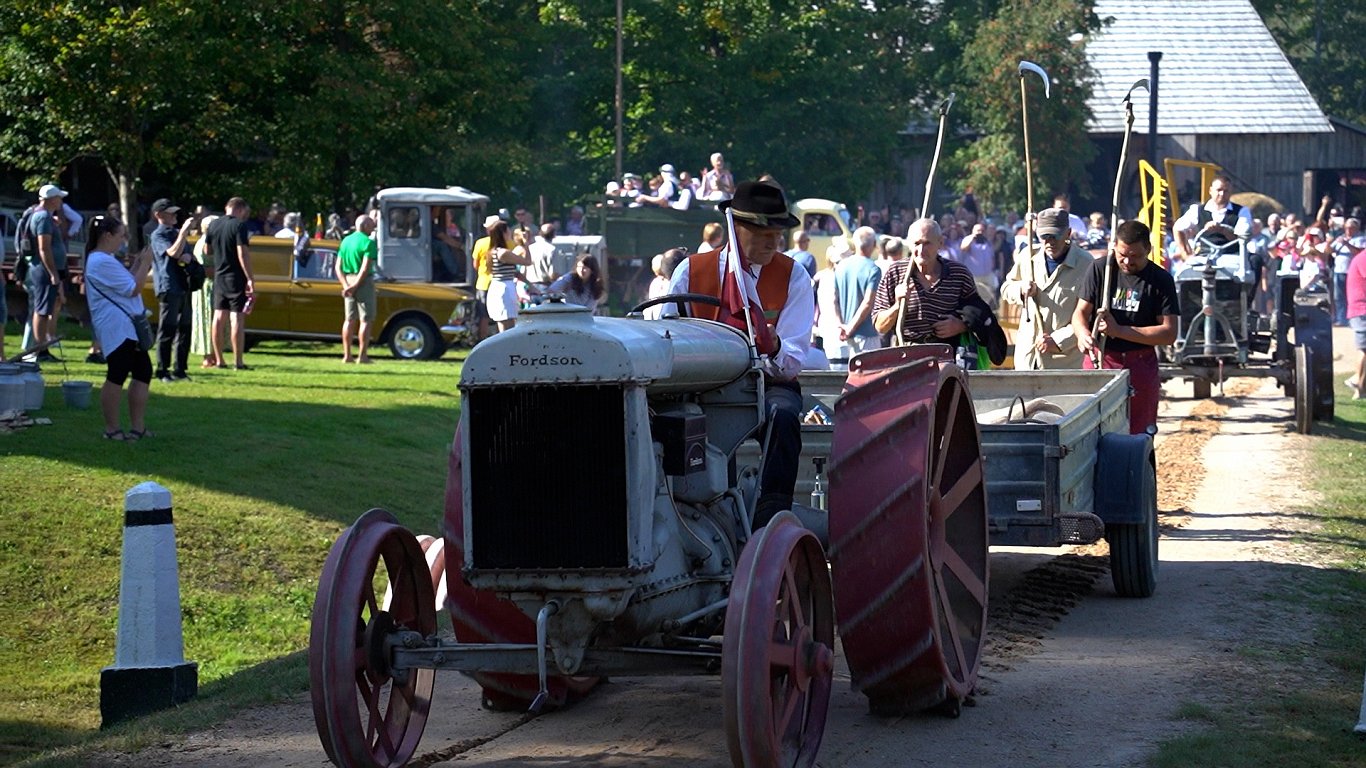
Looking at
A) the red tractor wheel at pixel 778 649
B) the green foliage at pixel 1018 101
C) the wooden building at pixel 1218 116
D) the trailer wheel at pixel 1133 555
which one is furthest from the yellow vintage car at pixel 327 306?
the wooden building at pixel 1218 116

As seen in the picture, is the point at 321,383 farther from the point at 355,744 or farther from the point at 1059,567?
the point at 355,744

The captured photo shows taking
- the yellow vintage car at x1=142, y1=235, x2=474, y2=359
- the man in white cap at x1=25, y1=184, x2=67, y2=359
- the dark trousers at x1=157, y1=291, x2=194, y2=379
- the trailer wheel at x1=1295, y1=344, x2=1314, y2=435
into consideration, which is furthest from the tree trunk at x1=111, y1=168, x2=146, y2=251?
the trailer wheel at x1=1295, y1=344, x2=1314, y2=435

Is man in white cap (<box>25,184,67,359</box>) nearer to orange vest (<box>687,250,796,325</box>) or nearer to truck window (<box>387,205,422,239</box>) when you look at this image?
truck window (<box>387,205,422,239</box>)

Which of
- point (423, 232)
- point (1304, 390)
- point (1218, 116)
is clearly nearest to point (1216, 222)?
point (1304, 390)

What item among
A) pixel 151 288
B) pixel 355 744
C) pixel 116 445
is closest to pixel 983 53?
pixel 151 288

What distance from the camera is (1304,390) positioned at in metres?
16.5

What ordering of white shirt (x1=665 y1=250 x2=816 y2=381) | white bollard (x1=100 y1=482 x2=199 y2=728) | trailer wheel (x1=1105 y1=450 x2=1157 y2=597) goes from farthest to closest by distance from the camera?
trailer wheel (x1=1105 y1=450 x2=1157 y2=597)
white bollard (x1=100 y1=482 x2=199 y2=728)
white shirt (x1=665 y1=250 x2=816 y2=381)

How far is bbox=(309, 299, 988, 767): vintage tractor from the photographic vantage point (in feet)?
17.8

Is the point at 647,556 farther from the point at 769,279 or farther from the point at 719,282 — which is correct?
the point at 769,279

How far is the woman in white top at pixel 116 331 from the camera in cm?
1263

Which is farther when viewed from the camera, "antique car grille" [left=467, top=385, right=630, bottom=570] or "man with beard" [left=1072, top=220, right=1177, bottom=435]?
"man with beard" [left=1072, top=220, right=1177, bottom=435]

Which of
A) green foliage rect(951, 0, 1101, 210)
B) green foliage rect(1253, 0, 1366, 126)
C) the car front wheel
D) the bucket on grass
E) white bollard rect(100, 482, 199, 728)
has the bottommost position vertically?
white bollard rect(100, 482, 199, 728)

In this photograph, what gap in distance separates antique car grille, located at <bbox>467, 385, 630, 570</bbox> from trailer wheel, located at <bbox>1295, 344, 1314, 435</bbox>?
12.5 meters

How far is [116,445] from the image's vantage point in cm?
1282
